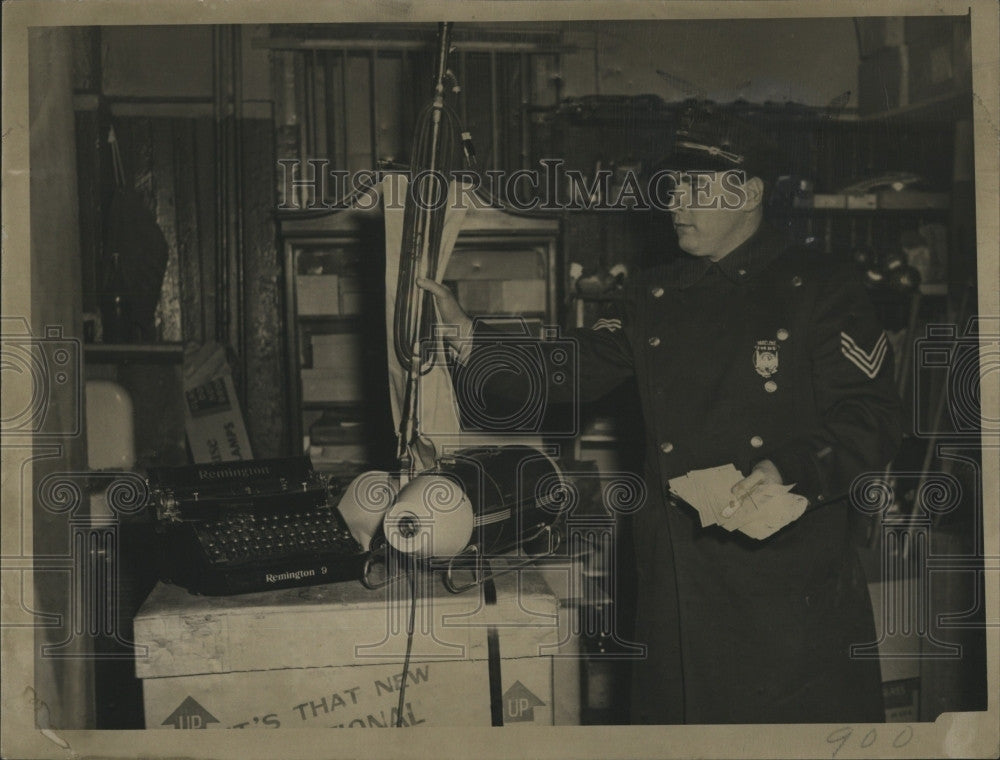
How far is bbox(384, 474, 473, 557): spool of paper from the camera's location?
2068 millimetres

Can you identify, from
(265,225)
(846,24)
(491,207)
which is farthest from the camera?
(265,225)

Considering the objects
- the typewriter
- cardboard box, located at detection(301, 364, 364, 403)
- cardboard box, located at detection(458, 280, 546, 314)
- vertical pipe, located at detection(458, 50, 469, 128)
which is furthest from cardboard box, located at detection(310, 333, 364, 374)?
the typewriter

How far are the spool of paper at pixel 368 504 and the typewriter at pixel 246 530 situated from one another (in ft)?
0.13

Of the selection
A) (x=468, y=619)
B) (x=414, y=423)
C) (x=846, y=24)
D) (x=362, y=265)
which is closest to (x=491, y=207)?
(x=362, y=265)

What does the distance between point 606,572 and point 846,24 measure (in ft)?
4.86

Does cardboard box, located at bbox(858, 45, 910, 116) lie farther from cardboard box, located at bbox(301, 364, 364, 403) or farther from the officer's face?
cardboard box, located at bbox(301, 364, 364, 403)

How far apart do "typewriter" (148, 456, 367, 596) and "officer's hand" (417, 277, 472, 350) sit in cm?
49

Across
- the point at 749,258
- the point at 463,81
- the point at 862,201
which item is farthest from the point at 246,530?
the point at 862,201

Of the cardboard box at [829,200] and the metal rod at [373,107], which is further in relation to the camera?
the metal rod at [373,107]

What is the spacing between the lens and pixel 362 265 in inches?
138

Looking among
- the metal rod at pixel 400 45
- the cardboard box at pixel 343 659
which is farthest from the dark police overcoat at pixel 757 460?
the metal rod at pixel 400 45

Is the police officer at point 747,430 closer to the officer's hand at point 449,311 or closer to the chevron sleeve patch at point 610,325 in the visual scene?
the chevron sleeve patch at point 610,325

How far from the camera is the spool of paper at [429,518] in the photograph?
207 centimetres

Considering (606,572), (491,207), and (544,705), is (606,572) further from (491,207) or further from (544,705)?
(491,207)
